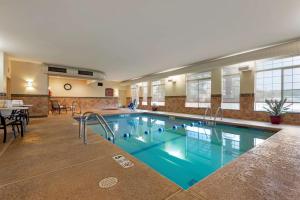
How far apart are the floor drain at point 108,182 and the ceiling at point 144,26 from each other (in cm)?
290

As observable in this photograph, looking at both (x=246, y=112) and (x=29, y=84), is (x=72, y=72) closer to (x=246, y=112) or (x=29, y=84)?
(x=29, y=84)

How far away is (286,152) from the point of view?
2305mm

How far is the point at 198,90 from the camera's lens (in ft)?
26.2

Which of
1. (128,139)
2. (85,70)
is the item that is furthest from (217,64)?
(85,70)

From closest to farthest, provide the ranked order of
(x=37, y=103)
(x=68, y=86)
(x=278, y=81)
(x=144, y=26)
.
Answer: (x=144, y=26)
(x=278, y=81)
(x=37, y=103)
(x=68, y=86)

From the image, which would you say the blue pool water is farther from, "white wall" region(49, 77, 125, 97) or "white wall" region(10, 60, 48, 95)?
"white wall" region(49, 77, 125, 97)

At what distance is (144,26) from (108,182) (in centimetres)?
341

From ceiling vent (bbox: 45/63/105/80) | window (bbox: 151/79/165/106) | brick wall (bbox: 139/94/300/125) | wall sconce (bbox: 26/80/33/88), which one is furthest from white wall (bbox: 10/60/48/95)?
brick wall (bbox: 139/94/300/125)

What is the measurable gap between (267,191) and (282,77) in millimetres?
5603

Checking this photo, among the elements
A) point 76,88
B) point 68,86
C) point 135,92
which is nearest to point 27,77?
point 68,86

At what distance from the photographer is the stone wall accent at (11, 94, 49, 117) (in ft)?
22.1

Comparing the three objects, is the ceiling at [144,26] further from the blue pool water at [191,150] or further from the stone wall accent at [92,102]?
the stone wall accent at [92,102]

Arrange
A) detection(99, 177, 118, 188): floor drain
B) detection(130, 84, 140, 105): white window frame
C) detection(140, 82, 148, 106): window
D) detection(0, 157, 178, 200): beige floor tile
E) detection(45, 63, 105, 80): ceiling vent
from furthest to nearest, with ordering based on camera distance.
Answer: detection(130, 84, 140, 105): white window frame
detection(140, 82, 148, 106): window
detection(45, 63, 105, 80): ceiling vent
detection(99, 177, 118, 188): floor drain
detection(0, 157, 178, 200): beige floor tile

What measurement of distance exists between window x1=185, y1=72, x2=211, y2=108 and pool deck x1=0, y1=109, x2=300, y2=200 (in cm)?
541
